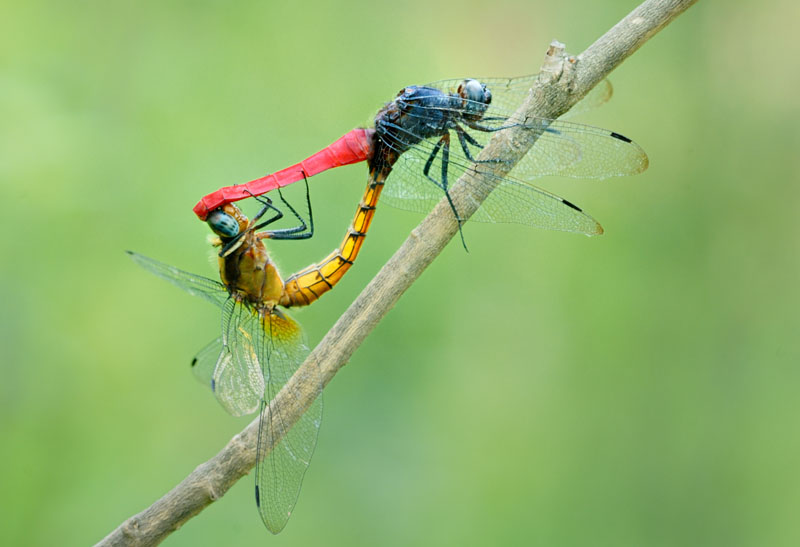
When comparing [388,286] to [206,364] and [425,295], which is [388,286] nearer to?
[206,364]

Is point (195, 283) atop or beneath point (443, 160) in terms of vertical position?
beneath

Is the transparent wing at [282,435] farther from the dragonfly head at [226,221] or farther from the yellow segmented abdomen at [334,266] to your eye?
the dragonfly head at [226,221]

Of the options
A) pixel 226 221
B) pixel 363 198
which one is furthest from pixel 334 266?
pixel 226 221

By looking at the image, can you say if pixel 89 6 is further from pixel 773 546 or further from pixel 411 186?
pixel 773 546

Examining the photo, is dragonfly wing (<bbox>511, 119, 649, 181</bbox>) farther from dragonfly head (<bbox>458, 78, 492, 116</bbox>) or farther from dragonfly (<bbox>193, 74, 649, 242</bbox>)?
dragonfly head (<bbox>458, 78, 492, 116</bbox>)

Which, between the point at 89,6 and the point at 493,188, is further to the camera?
the point at 89,6

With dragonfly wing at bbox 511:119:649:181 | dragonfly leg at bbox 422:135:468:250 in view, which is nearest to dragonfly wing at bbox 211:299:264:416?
dragonfly leg at bbox 422:135:468:250

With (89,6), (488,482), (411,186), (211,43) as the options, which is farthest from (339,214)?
(89,6)
